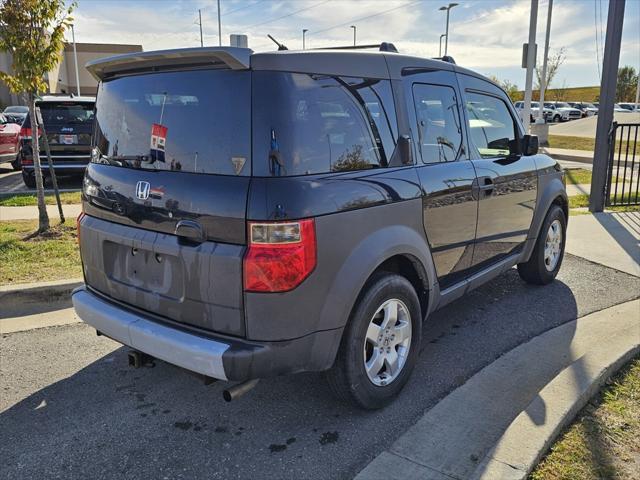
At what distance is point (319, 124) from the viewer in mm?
2725

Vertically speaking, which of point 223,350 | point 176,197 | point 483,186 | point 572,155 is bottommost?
point 572,155

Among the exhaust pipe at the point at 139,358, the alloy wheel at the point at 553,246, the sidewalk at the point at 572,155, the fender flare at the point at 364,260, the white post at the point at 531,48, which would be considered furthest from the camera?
the sidewalk at the point at 572,155

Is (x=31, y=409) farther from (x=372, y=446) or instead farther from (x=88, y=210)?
(x=372, y=446)

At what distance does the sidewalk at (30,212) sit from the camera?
7.93 metres

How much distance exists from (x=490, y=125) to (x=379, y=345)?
225 cm

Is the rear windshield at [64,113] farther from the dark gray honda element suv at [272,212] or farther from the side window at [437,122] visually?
the side window at [437,122]

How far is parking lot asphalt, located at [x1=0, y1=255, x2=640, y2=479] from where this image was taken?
2.72 meters

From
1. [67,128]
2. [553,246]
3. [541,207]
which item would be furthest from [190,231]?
[67,128]

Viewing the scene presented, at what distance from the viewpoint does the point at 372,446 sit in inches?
112

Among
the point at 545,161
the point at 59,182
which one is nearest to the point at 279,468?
the point at 545,161

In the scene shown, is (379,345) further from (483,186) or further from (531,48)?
(531,48)

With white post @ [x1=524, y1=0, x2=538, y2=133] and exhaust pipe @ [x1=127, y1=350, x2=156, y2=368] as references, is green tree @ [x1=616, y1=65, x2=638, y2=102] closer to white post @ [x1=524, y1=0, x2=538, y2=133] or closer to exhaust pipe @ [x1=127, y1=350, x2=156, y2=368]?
white post @ [x1=524, y1=0, x2=538, y2=133]

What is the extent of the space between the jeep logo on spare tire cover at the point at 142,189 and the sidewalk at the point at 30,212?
552 cm

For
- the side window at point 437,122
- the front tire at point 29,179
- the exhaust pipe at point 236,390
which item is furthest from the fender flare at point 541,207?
the front tire at point 29,179
